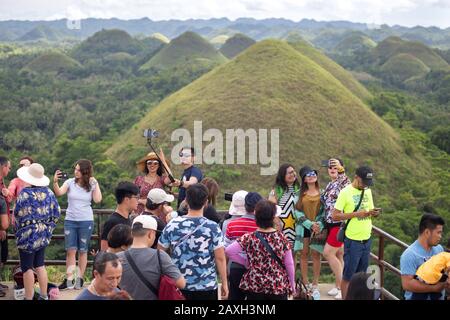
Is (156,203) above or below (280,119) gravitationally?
below

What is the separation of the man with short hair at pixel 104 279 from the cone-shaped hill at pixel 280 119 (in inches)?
863

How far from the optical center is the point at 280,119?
30547 millimetres

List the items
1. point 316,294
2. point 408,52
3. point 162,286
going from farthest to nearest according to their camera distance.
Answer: point 408,52
point 316,294
point 162,286

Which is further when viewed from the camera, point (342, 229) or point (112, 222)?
point (342, 229)

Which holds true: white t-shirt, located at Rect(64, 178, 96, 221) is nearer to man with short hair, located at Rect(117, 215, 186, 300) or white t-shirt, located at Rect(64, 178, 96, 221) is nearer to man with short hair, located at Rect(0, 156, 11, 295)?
man with short hair, located at Rect(0, 156, 11, 295)

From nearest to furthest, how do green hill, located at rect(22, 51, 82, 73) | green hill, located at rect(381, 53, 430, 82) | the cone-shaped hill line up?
1. the cone-shaped hill
2. green hill, located at rect(381, 53, 430, 82)
3. green hill, located at rect(22, 51, 82, 73)

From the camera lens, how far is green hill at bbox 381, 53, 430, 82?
7481 centimetres

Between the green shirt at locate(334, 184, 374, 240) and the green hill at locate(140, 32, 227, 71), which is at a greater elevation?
the green hill at locate(140, 32, 227, 71)

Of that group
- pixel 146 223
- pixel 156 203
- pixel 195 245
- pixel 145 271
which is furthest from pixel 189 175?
pixel 145 271

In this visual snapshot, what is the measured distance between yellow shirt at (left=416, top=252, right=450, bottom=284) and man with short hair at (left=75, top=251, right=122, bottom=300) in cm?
216

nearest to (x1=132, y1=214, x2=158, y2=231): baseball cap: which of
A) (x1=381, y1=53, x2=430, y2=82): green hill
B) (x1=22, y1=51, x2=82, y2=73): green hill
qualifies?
(x1=381, y1=53, x2=430, y2=82): green hill

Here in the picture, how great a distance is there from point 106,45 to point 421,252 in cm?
10976

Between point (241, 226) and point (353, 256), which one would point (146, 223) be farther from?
point (353, 256)

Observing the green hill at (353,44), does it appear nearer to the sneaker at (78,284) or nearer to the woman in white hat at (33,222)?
the sneaker at (78,284)
